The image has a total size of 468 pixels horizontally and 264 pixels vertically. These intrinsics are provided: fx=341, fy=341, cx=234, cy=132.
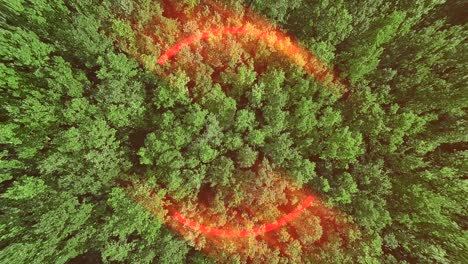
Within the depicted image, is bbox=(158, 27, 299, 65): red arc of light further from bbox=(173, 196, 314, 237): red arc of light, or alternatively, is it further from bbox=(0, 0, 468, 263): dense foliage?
bbox=(173, 196, 314, 237): red arc of light

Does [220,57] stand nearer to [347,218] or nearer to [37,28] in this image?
[37,28]

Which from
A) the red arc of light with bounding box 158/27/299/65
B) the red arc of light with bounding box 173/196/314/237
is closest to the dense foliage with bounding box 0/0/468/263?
the red arc of light with bounding box 158/27/299/65

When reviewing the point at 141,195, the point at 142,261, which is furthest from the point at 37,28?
the point at 142,261
